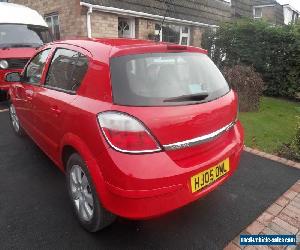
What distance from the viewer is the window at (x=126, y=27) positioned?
11930 millimetres

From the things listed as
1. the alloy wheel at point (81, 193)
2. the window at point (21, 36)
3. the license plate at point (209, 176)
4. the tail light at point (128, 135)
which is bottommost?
the alloy wheel at point (81, 193)

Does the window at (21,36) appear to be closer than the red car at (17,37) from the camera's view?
No

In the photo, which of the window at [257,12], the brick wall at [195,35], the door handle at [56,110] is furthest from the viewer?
Result: the window at [257,12]

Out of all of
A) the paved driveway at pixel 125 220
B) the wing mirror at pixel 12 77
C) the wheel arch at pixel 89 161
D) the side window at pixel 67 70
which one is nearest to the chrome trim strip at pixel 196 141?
the wheel arch at pixel 89 161

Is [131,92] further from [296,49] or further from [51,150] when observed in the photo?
[296,49]

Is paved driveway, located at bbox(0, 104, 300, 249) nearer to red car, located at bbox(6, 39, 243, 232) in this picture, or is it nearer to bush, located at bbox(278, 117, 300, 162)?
red car, located at bbox(6, 39, 243, 232)

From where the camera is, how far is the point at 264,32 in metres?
9.26

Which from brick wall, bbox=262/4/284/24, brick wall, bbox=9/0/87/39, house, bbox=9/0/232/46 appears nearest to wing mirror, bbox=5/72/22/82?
house, bbox=9/0/232/46

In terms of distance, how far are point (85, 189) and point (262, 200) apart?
2008 mm

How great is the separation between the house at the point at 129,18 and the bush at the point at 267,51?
2562 millimetres

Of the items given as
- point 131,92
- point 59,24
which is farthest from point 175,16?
point 131,92

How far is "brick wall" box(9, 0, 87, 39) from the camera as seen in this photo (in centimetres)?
1045

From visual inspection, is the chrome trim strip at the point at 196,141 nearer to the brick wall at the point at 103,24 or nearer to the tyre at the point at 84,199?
the tyre at the point at 84,199

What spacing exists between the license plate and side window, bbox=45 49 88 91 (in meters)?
1.36
